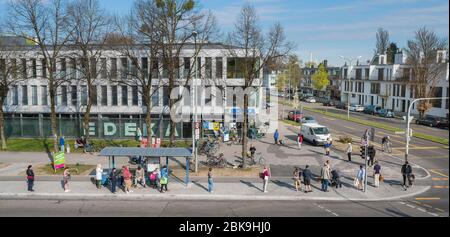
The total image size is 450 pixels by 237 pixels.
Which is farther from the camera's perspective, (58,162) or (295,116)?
(295,116)

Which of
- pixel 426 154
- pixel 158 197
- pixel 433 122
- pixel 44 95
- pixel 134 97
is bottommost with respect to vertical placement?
pixel 158 197

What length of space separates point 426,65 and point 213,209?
2017 inches

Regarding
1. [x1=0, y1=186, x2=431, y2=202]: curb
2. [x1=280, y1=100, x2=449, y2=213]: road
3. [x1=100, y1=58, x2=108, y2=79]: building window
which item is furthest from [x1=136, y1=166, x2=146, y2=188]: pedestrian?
[x1=100, y1=58, x2=108, y2=79]: building window

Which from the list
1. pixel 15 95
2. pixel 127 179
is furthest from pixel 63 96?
pixel 127 179

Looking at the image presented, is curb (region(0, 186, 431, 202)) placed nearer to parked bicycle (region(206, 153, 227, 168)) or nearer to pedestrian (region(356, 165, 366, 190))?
pedestrian (region(356, 165, 366, 190))

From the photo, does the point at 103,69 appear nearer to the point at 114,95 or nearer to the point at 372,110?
the point at 114,95

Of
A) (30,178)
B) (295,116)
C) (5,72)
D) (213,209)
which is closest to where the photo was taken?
(213,209)

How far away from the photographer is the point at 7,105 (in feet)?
141

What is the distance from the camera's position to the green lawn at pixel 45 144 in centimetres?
3388

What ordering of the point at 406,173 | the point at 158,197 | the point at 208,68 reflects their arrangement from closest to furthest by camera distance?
the point at 158,197 < the point at 406,173 < the point at 208,68

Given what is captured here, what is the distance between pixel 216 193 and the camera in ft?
69.1

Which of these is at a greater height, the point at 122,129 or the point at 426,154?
the point at 122,129
